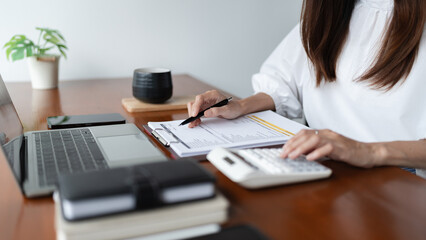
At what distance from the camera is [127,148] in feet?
2.72

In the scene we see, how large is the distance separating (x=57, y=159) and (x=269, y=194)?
1.36ft

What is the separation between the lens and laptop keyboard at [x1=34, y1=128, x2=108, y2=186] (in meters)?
0.70

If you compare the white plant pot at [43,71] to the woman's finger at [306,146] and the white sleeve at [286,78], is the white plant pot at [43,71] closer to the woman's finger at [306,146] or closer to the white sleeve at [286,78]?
the white sleeve at [286,78]

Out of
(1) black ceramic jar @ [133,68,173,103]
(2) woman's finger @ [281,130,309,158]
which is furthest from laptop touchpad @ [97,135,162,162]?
(1) black ceramic jar @ [133,68,173,103]

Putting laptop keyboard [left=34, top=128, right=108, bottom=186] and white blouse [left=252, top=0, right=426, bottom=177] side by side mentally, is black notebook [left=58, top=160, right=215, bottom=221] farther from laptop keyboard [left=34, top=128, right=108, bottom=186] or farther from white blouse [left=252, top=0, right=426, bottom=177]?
white blouse [left=252, top=0, right=426, bottom=177]

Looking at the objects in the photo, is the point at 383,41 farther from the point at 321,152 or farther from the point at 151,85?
the point at 151,85

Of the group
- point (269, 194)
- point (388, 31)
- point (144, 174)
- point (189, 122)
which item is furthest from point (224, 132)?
point (388, 31)

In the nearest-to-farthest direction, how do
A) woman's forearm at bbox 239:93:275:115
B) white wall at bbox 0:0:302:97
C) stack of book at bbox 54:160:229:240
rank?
stack of book at bbox 54:160:229:240 → woman's forearm at bbox 239:93:275:115 → white wall at bbox 0:0:302:97

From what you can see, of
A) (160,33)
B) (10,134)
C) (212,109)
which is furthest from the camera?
(160,33)

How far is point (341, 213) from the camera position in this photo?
2.00ft

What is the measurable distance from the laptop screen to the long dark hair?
2.92ft

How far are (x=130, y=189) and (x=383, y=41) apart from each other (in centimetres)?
94

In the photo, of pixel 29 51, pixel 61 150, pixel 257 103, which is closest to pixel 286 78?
pixel 257 103

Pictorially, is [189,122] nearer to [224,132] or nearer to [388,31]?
[224,132]
